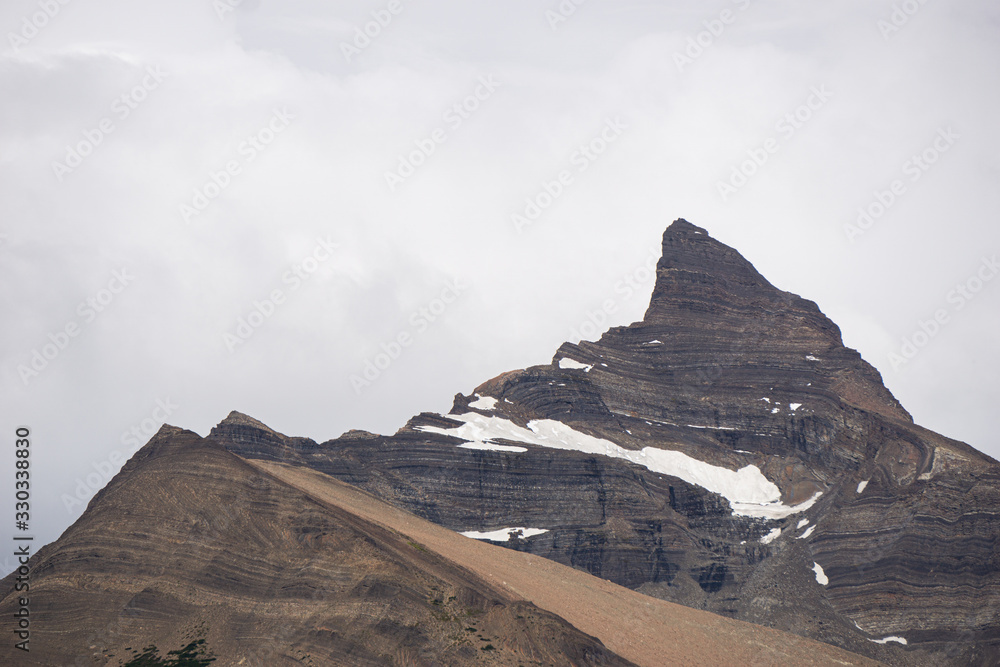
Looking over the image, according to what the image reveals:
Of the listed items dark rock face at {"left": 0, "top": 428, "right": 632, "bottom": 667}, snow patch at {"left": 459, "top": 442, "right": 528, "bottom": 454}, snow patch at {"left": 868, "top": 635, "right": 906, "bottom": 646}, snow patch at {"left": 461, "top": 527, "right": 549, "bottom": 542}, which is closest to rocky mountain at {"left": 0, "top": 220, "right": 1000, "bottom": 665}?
dark rock face at {"left": 0, "top": 428, "right": 632, "bottom": 667}

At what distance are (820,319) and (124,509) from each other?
132786 millimetres

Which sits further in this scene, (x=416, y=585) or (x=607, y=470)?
(x=607, y=470)

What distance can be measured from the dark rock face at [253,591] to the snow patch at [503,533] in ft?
147

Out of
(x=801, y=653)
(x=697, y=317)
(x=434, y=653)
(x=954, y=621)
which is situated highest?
(x=697, y=317)

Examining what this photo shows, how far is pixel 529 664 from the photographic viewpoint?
238ft

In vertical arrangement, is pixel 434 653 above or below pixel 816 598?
below

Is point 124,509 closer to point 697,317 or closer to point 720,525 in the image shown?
point 720,525

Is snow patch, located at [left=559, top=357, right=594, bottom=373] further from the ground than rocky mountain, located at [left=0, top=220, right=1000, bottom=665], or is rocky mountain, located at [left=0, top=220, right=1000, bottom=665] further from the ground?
snow patch, located at [left=559, top=357, right=594, bottom=373]

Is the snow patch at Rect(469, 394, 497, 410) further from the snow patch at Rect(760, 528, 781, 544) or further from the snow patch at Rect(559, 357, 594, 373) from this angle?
the snow patch at Rect(760, 528, 781, 544)

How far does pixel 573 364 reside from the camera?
17000cm

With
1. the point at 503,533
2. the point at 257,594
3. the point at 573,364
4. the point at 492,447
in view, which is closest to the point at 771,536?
the point at 503,533

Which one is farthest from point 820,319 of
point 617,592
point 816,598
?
point 617,592

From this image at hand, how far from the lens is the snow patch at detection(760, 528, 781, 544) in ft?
462

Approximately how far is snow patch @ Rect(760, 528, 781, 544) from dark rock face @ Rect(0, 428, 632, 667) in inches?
2560
